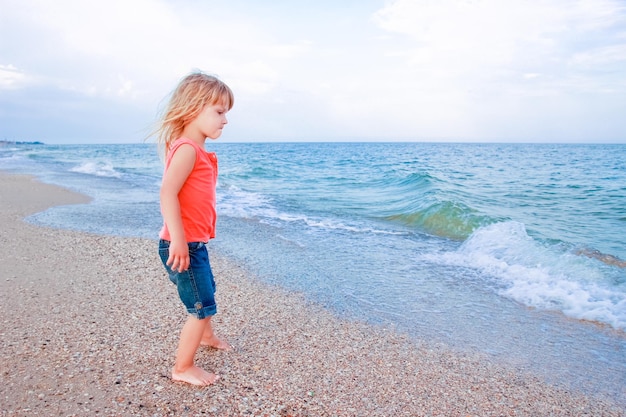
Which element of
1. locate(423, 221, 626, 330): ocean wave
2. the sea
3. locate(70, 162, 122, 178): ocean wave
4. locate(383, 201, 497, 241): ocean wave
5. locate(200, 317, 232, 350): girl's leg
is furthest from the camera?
locate(70, 162, 122, 178): ocean wave

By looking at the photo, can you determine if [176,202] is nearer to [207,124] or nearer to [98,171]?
[207,124]

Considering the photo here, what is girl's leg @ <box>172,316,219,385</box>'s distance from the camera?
2.81 meters

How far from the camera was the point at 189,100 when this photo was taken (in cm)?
272

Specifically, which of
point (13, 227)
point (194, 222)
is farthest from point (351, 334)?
point (13, 227)

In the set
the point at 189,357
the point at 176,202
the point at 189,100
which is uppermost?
the point at 189,100

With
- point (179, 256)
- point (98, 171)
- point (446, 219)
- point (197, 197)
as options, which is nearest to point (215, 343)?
point (179, 256)

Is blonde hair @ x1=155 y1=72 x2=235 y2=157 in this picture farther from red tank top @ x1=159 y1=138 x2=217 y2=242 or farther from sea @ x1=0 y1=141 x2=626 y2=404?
sea @ x1=0 y1=141 x2=626 y2=404

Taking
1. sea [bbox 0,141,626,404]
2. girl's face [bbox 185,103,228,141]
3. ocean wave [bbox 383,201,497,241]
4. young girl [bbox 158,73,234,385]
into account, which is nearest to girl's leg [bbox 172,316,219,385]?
young girl [bbox 158,73,234,385]

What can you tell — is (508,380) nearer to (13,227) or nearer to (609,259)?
(609,259)

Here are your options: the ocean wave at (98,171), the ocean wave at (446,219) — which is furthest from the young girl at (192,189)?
the ocean wave at (98,171)

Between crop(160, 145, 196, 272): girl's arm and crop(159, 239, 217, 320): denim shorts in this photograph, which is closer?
crop(160, 145, 196, 272): girl's arm

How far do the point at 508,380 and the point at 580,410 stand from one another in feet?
1.49

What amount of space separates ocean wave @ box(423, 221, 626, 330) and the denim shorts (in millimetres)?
3786

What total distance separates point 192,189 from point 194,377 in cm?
115
